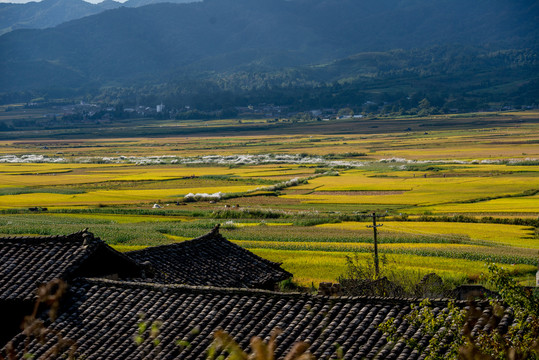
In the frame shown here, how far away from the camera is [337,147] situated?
120062mm

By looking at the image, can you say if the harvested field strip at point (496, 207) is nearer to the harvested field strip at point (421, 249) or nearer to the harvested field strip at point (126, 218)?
the harvested field strip at point (421, 249)

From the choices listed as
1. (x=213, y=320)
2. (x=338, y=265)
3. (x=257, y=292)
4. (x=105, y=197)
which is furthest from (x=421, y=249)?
(x=105, y=197)

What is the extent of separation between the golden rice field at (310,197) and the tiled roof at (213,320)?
49.1ft

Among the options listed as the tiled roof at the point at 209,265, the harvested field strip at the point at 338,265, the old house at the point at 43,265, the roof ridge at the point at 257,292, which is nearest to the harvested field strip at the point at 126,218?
the harvested field strip at the point at 338,265

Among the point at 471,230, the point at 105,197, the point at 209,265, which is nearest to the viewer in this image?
the point at 209,265

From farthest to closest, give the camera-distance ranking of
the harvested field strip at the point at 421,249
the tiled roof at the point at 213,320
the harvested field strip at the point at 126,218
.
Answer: the harvested field strip at the point at 126,218
the harvested field strip at the point at 421,249
the tiled roof at the point at 213,320

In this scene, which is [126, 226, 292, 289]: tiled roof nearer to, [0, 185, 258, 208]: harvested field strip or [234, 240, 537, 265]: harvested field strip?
[234, 240, 537, 265]: harvested field strip

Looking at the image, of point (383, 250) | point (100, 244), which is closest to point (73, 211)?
point (383, 250)

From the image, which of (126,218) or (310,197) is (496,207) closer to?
(310,197)

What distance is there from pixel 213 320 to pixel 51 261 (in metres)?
5.25

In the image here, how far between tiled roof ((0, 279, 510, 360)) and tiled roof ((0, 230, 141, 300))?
1.17m

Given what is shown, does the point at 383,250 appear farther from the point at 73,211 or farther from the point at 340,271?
the point at 73,211

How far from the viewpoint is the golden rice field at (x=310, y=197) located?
36531 millimetres

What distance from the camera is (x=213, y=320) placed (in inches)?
518
